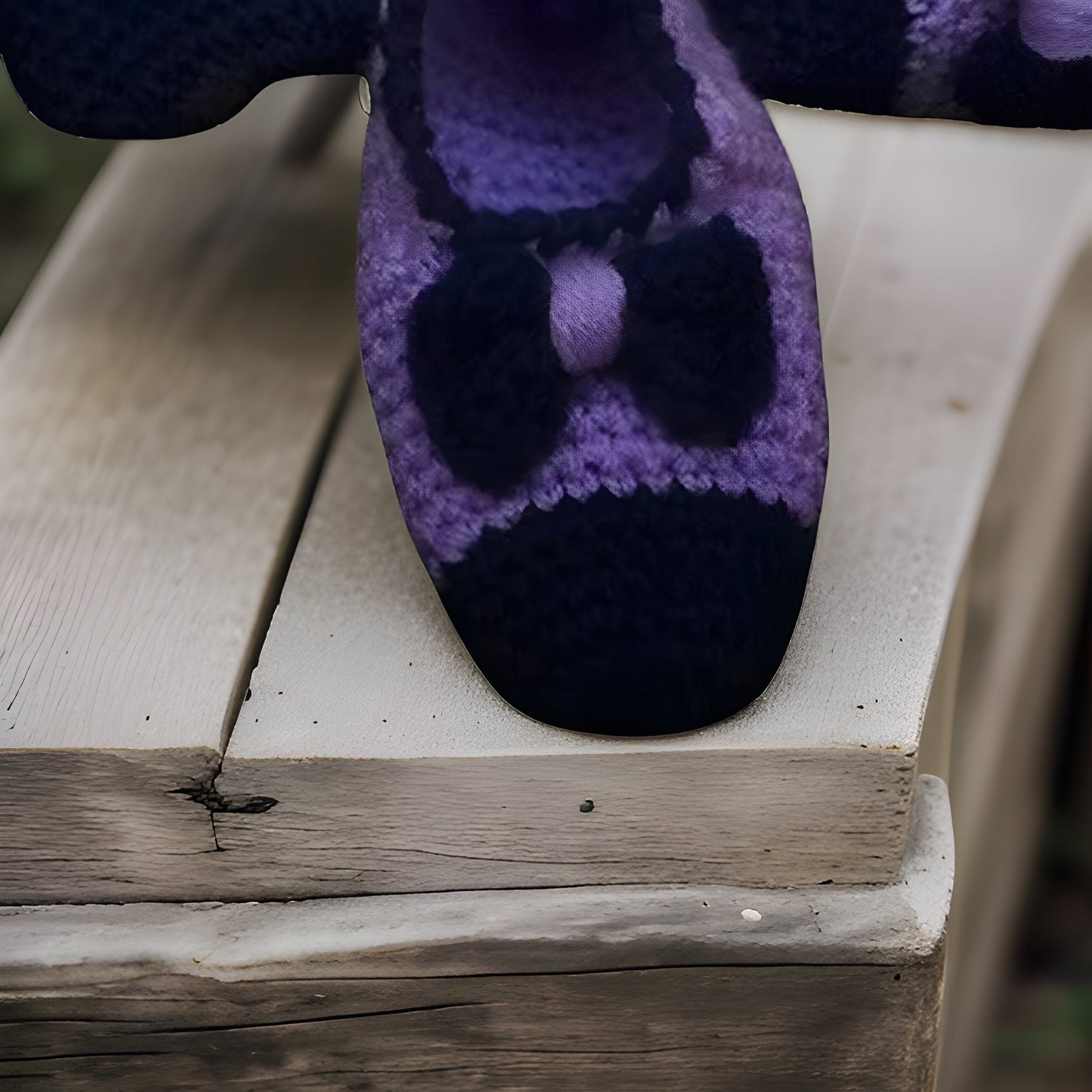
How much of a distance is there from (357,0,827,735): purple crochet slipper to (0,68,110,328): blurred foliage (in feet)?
5.86

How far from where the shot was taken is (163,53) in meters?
0.88

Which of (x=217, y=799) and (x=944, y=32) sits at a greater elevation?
(x=944, y=32)

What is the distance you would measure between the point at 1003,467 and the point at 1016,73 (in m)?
0.53

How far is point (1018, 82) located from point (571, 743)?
0.48 m

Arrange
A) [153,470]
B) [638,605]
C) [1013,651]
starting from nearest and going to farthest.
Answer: [638,605]
[153,470]
[1013,651]

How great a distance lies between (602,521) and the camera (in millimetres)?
793

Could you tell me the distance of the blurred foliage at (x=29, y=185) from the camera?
2461 mm

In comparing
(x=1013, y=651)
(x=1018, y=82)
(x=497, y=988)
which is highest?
(x=1018, y=82)

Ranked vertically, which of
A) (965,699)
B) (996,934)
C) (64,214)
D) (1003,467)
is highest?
(1003,467)

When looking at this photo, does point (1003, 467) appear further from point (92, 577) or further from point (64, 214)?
point (64, 214)

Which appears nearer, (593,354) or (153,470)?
(593,354)

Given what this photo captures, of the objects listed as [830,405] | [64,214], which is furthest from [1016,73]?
[64,214]

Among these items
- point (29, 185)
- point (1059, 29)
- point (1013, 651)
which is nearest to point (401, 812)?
point (1059, 29)

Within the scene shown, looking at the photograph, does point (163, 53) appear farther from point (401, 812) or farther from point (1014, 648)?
point (1014, 648)
